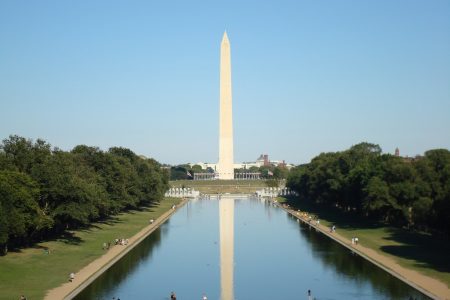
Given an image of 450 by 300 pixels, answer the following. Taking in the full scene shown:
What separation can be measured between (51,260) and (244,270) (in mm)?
11486

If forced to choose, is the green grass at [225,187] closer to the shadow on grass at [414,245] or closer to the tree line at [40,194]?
the shadow on grass at [414,245]

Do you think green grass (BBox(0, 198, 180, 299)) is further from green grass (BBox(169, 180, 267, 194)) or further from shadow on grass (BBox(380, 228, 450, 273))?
green grass (BBox(169, 180, 267, 194))

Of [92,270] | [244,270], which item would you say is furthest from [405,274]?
[92,270]

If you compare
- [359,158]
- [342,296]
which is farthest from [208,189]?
[342,296]

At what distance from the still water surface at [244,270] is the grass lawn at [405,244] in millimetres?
2331

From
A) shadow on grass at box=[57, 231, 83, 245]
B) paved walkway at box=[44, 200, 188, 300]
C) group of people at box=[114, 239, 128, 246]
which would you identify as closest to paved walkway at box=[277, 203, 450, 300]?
paved walkway at box=[44, 200, 188, 300]

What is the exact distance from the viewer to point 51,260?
3991cm

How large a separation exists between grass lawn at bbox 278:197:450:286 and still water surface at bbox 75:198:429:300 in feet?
7.65

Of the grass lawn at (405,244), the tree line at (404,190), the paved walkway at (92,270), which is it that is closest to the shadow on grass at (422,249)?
the grass lawn at (405,244)

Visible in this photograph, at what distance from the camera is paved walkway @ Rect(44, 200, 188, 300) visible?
31.1m

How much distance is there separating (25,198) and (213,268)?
12.5 metres

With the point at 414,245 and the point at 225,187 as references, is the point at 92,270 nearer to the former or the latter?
the point at 414,245

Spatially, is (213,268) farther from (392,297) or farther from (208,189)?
(208,189)

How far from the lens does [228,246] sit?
167ft
